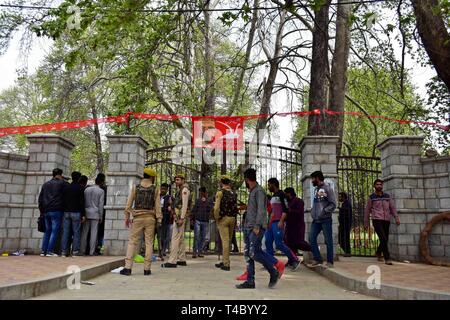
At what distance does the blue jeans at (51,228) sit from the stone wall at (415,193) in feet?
26.8

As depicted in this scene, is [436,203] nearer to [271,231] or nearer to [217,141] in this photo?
[271,231]

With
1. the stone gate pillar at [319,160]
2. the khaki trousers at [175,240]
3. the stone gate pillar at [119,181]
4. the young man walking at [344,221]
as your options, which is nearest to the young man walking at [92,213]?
the stone gate pillar at [119,181]

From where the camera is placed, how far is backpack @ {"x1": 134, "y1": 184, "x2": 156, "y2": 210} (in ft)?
21.8

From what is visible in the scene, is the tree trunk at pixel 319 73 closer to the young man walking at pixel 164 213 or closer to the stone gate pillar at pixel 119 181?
the young man walking at pixel 164 213

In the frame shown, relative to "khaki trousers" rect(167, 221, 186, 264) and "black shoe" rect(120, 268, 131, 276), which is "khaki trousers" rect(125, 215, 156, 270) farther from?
"khaki trousers" rect(167, 221, 186, 264)

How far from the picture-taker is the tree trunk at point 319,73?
11.9 meters

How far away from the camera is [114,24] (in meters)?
7.55

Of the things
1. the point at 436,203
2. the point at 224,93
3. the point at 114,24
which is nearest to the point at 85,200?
the point at 114,24

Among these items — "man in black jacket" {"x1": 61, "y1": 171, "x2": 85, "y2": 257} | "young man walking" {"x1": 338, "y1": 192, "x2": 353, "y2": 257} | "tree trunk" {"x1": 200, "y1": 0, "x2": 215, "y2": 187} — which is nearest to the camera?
"man in black jacket" {"x1": 61, "y1": 171, "x2": 85, "y2": 257}

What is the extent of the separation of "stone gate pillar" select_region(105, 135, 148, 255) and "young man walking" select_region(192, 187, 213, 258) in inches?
70.7

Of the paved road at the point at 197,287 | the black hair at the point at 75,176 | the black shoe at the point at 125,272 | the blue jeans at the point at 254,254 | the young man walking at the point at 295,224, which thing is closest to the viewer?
the paved road at the point at 197,287

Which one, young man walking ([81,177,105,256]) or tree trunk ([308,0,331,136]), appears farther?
tree trunk ([308,0,331,136])

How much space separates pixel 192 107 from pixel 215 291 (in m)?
10.7

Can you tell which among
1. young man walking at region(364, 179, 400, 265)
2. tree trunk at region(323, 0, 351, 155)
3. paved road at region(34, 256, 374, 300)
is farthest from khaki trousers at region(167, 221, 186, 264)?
tree trunk at region(323, 0, 351, 155)
